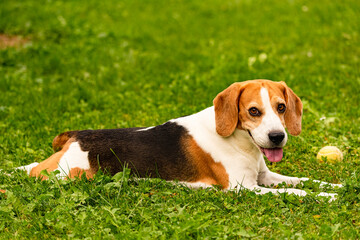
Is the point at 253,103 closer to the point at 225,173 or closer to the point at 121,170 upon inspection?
the point at 225,173

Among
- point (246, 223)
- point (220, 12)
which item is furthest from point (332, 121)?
point (220, 12)

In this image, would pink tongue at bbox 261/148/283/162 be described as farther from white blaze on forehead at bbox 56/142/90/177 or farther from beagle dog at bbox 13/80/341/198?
white blaze on forehead at bbox 56/142/90/177

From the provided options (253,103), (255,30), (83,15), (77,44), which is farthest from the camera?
(83,15)

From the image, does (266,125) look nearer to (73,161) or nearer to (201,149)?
(201,149)

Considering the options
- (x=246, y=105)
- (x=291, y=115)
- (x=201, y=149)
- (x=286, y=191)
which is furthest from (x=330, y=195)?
(x=201, y=149)

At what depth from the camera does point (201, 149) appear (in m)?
5.20

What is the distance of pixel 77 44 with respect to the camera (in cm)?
1048

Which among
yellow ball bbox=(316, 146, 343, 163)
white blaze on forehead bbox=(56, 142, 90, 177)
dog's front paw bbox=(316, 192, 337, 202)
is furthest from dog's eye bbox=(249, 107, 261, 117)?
white blaze on forehead bbox=(56, 142, 90, 177)

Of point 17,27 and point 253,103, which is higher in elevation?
point 253,103

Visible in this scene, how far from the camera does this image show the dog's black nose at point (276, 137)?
4.69 m

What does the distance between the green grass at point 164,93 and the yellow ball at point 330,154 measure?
4.8 inches

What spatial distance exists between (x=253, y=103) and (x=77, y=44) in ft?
21.4

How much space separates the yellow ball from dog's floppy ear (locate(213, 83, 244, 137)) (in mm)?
1429

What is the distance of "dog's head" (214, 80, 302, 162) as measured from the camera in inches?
187
